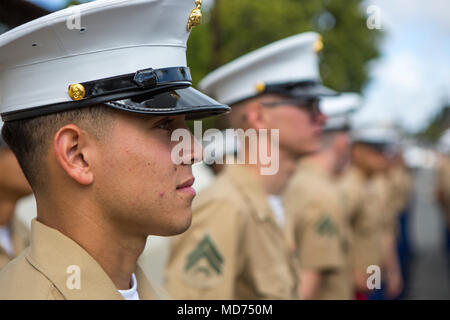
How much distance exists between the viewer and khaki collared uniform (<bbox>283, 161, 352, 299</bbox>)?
447cm

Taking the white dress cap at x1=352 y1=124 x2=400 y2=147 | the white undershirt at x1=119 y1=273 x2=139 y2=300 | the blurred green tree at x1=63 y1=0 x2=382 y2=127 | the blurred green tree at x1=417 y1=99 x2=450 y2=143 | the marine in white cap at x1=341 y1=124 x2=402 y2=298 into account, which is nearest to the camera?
the white undershirt at x1=119 y1=273 x2=139 y2=300

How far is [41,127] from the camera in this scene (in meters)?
1.67

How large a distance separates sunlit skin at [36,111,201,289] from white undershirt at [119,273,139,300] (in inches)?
4.0

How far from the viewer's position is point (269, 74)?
11.8ft

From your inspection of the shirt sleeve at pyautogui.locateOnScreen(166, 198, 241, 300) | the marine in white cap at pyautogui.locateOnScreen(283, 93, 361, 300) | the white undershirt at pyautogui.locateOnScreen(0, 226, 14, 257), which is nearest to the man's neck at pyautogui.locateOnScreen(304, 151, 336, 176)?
the marine in white cap at pyautogui.locateOnScreen(283, 93, 361, 300)

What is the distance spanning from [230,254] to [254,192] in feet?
1.64

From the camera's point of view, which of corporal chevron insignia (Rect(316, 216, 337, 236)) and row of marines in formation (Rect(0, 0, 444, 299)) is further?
corporal chevron insignia (Rect(316, 216, 337, 236))

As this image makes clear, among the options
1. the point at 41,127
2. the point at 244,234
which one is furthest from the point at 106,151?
the point at 244,234

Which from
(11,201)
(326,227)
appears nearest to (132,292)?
(11,201)

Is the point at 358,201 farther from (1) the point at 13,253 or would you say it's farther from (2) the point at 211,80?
(1) the point at 13,253

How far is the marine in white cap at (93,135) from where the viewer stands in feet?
5.32

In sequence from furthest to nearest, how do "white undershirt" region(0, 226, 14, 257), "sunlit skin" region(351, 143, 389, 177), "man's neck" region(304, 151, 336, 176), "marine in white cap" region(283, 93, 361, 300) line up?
"sunlit skin" region(351, 143, 389, 177) < "man's neck" region(304, 151, 336, 176) < "marine in white cap" region(283, 93, 361, 300) < "white undershirt" region(0, 226, 14, 257)

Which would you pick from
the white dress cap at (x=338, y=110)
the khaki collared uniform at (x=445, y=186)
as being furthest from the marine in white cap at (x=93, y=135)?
the khaki collared uniform at (x=445, y=186)

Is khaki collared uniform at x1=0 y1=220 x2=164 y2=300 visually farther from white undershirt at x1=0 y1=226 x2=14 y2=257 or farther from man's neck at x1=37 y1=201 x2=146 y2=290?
white undershirt at x1=0 y1=226 x2=14 y2=257
